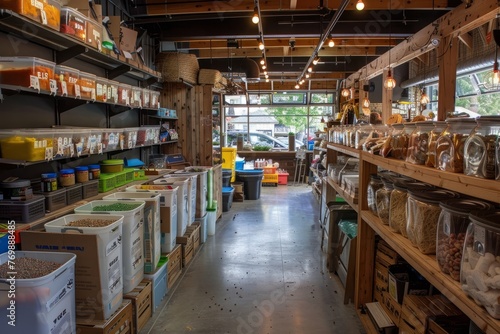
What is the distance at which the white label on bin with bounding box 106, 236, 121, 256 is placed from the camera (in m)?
2.45

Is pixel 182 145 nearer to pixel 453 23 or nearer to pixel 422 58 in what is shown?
pixel 453 23

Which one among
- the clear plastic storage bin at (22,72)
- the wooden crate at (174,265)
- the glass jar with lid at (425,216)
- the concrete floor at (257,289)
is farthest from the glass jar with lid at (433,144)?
the wooden crate at (174,265)

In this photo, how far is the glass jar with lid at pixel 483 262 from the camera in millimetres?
1267

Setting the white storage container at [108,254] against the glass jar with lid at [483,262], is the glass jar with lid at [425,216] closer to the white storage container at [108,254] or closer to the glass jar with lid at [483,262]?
the glass jar with lid at [483,262]

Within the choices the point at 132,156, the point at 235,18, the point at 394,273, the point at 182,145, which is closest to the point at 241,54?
the point at 235,18

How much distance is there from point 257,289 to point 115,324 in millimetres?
1651

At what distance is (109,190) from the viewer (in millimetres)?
3707

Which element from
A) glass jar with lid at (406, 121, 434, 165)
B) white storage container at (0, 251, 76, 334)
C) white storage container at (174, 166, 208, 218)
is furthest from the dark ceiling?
white storage container at (0, 251, 76, 334)

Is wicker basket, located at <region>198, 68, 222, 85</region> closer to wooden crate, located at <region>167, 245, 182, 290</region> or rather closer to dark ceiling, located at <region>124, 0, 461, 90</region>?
dark ceiling, located at <region>124, 0, 461, 90</region>

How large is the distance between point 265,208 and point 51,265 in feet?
19.6

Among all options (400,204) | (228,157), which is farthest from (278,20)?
(400,204)

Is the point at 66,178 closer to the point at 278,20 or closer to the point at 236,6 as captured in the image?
the point at 236,6

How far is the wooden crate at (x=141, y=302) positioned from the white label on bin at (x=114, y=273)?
289 mm

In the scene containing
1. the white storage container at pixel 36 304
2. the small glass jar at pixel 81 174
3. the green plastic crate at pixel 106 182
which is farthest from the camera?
the green plastic crate at pixel 106 182
